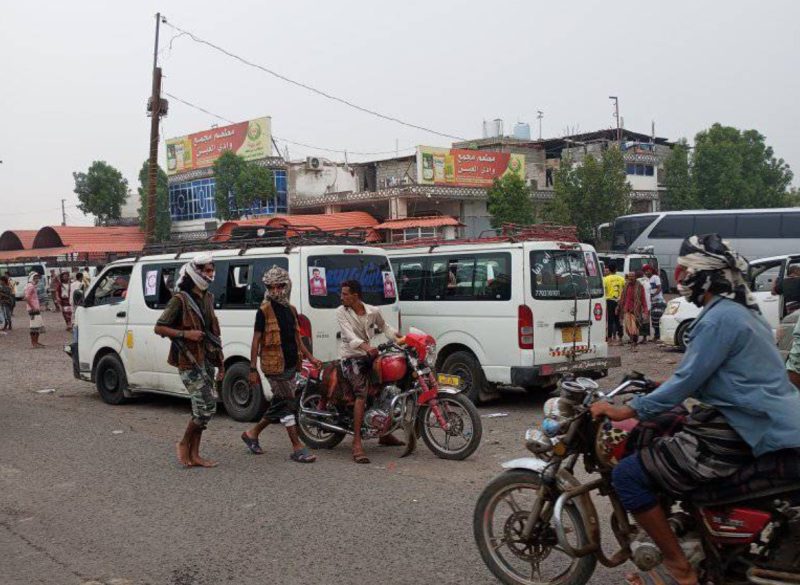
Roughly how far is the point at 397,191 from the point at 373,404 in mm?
33501

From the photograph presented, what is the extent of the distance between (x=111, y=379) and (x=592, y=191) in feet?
116

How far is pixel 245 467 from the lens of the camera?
6.99m

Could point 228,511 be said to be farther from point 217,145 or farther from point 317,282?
point 217,145

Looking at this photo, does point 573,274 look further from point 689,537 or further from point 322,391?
point 689,537

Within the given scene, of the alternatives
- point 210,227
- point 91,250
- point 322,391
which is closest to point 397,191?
point 210,227

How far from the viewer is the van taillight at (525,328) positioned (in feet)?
30.1

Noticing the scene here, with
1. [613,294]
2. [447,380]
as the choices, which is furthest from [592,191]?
[447,380]

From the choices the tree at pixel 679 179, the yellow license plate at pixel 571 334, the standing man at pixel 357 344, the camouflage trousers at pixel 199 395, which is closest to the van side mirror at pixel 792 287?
the yellow license plate at pixel 571 334

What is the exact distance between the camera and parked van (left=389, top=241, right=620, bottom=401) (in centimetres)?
925

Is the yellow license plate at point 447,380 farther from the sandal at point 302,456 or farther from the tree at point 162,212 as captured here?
the tree at point 162,212

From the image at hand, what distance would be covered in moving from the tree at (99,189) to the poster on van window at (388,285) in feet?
187

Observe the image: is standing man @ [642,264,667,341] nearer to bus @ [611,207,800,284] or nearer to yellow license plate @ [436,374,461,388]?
yellow license plate @ [436,374,461,388]

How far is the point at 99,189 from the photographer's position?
61.1 m

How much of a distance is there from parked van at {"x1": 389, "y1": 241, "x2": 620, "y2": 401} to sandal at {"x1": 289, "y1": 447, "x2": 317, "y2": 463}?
3.08m
